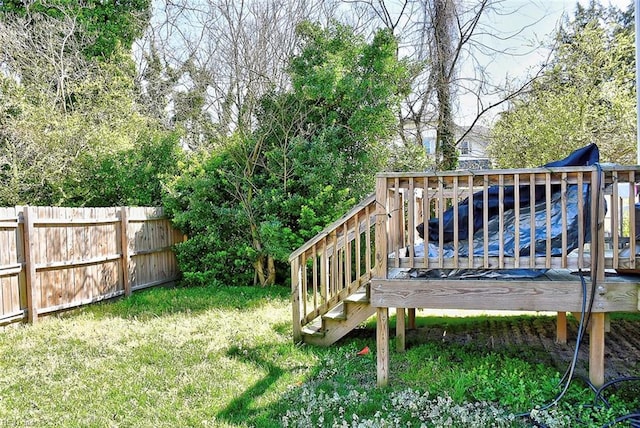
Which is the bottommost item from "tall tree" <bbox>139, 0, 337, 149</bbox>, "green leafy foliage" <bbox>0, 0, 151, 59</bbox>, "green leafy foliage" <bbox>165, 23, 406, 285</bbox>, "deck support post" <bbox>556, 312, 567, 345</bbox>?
"deck support post" <bbox>556, 312, 567, 345</bbox>

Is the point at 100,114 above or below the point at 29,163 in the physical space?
above

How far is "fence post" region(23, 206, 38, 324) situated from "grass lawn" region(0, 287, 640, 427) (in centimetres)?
28

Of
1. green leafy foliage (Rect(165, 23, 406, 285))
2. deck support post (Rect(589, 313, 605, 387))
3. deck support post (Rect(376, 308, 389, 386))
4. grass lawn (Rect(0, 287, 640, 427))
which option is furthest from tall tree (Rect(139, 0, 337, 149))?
deck support post (Rect(589, 313, 605, 387))

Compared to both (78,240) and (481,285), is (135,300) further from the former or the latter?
(481,285)

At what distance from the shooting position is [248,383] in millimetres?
3959

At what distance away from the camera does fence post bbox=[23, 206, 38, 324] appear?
19.3 ft

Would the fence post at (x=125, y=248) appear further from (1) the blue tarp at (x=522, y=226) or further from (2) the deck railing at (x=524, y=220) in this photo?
(1) the blue tarp at (x=522, y=226)

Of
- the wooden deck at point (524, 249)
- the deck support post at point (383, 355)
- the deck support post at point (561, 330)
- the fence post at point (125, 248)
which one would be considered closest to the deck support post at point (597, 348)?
the wooden deck at point (524, 249)

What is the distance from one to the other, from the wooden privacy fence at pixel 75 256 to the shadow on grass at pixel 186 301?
1.17ft

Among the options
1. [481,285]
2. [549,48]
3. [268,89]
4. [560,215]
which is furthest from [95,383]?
[549,48]

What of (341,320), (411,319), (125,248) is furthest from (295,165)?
(341,320)

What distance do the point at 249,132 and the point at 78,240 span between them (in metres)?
3.36

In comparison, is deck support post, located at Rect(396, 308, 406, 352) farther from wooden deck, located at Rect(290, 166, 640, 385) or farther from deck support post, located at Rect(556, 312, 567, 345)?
deck support post, located at Rect(556, 312, 567, 345)

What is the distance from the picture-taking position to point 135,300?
7270mm
